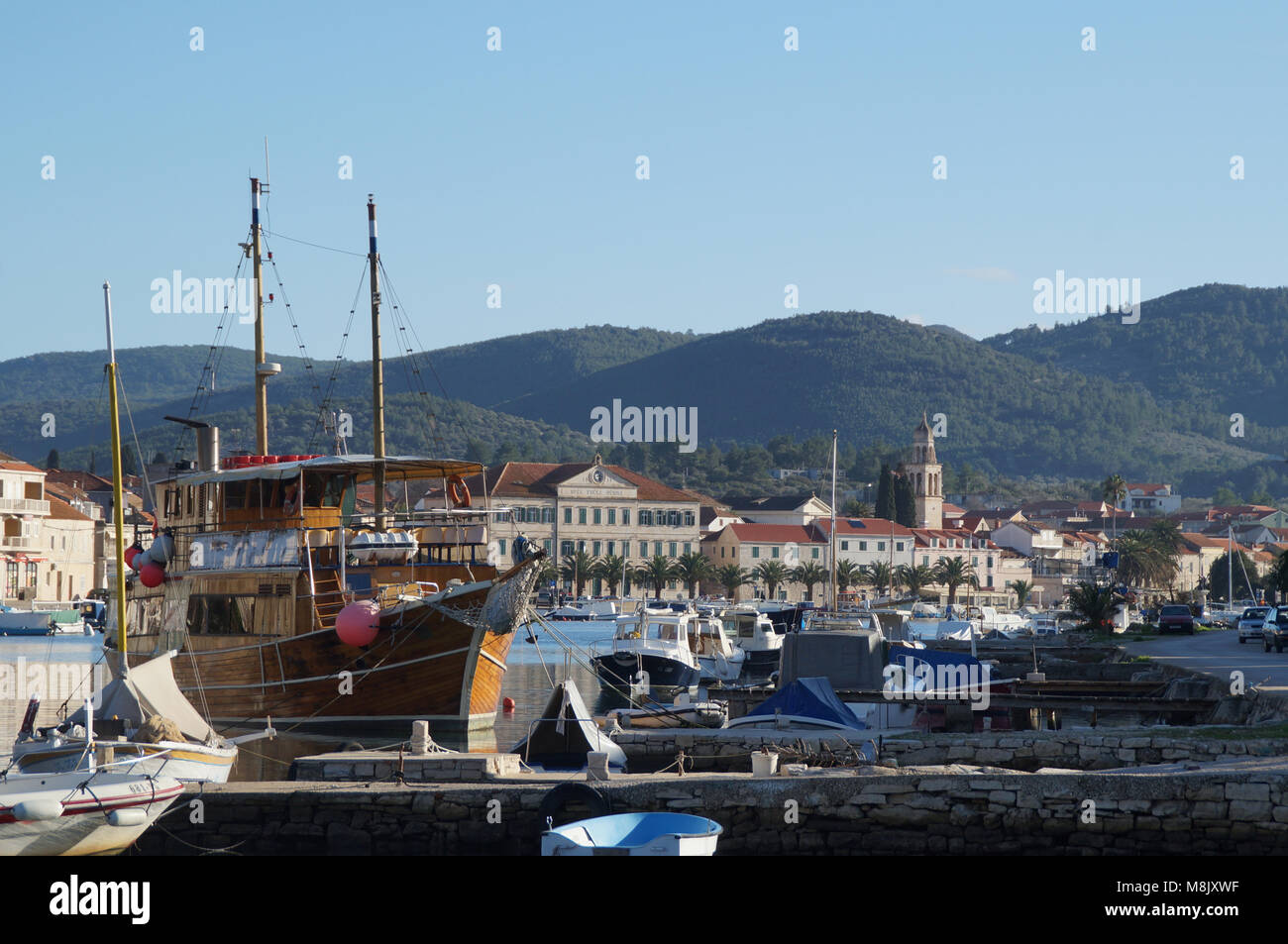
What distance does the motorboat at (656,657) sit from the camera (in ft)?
178

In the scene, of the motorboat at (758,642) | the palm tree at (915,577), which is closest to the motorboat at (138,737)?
the motorboat at (758,642)

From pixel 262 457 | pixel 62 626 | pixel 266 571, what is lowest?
pixel 62 626

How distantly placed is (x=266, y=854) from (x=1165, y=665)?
32.2 meters

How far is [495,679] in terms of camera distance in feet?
123

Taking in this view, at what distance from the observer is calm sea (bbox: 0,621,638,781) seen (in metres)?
32.6

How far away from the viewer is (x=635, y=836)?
56.2ft

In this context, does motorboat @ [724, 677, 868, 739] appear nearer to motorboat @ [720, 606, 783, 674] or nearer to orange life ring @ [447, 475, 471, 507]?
orange life ring @ [447, 475, 471, 507]

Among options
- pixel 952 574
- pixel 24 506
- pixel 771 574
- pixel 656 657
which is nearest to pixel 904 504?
pixel 952 574

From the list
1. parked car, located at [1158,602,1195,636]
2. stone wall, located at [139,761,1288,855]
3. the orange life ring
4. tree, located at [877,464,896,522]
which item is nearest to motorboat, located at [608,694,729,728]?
the orange life ring

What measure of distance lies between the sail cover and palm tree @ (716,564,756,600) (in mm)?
136329

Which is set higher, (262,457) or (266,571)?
(262,457)
